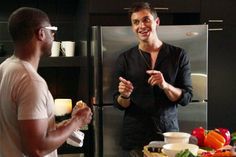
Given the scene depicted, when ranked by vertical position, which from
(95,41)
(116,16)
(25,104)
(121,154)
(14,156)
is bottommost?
(121,154)

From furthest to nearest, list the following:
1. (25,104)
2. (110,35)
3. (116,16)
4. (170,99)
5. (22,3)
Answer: (22,3) < (116,16) < (110,35) < (170,99) < (25,104)

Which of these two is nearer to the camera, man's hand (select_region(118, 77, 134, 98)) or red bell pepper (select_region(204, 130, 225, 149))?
red bell pepper (select_region(204, 130, 225, 149))

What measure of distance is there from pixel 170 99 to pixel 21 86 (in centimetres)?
104

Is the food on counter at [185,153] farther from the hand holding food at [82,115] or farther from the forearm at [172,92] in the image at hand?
the forearm at [172,92]

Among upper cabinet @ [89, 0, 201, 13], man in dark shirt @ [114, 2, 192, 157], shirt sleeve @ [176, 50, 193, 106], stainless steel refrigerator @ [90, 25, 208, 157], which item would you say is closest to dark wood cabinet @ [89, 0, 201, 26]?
upper cabinet @ [89, 0, 201, 13]

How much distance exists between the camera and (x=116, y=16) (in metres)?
2.89

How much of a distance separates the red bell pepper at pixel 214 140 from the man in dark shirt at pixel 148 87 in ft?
1.19

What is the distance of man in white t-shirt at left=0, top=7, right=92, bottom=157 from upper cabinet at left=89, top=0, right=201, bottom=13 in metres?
1.38

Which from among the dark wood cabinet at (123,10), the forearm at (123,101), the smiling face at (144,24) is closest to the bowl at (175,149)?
the forearm at (123,101)

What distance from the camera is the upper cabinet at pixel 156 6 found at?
280 centimetres

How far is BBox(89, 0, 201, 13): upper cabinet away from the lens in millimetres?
2805

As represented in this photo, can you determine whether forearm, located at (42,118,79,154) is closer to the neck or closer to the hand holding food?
the hand holding food

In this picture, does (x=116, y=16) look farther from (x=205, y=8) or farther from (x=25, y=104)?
(x=25, y=104)

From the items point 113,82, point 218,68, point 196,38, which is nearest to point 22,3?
point 113,82
